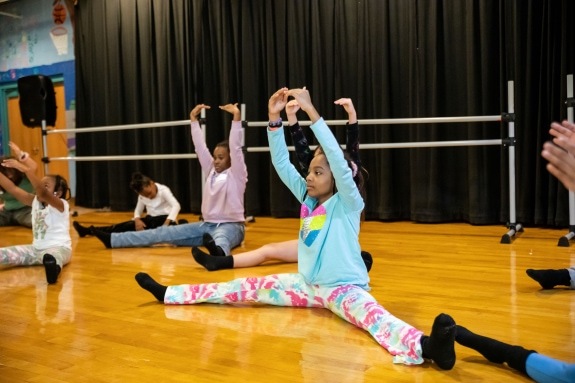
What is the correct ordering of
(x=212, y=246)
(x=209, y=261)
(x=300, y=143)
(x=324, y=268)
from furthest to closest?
(x=212, y=246)
(x=209, y=261)
(x=300, y=143)
(x=324, y=268)

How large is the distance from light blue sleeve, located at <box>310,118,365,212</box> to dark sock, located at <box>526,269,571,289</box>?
0.80 meters

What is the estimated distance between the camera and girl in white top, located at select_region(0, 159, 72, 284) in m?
Result: 2.92

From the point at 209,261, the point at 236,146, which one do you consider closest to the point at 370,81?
the point at 236,146

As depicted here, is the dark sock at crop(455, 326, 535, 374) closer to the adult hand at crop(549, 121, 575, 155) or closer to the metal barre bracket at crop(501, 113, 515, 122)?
the adult hand at crop(549, 121, 575, 155)

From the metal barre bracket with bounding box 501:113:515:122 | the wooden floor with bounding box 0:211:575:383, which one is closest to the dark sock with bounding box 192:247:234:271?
the wooden floor with bounding box 0:211:575:383

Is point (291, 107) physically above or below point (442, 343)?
above

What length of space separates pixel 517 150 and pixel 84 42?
166 inches

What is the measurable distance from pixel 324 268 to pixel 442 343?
0.56 metres

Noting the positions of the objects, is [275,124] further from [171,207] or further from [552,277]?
[171,207]

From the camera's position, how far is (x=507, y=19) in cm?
378

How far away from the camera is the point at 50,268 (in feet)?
8.64

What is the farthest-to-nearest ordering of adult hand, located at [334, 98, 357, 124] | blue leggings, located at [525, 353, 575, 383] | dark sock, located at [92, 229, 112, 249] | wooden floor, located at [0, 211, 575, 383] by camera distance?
dark sock, located at [92, 229, 112, 249], adult hand, located at [334, 98, 357, 124], wooden floor, located at [0, 211, 575, 383], blue leggings, located at [525, 353, 575, 383]

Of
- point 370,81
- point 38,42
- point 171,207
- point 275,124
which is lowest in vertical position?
point 171,207

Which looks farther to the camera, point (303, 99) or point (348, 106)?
point (348, 106)
